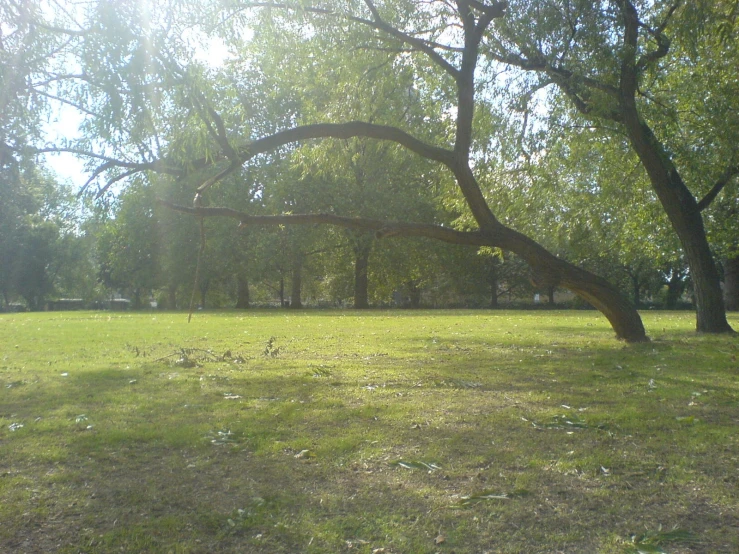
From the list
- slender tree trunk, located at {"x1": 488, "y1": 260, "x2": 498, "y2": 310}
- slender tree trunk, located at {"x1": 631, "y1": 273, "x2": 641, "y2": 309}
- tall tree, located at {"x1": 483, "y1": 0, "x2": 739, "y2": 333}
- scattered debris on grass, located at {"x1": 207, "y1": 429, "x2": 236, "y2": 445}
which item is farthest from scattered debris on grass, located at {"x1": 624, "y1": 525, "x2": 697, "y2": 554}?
slender tree trunk, located at {"x1": 631, "y1": 273, "x2": 641, "y2": 309}

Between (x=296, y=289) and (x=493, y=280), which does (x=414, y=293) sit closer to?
(x=493, y=280)

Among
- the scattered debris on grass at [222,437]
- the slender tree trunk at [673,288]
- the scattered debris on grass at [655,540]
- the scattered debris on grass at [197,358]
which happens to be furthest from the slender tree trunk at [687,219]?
the slender tree trunk at [673,288]

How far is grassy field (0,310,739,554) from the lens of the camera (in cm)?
383

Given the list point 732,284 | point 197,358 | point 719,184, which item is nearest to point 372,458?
point 197,358

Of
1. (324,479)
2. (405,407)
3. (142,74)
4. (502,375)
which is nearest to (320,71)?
(142,74)

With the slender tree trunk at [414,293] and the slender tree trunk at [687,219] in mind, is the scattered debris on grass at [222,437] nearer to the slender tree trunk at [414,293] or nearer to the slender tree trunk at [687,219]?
the slender tree trunk at [687,219]

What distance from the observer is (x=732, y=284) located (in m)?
32.0

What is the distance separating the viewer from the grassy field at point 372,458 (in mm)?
3830

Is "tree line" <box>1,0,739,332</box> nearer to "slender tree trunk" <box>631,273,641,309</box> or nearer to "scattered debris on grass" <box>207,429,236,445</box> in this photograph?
"scattered debris on grass" <box>207,429,236,445</box>

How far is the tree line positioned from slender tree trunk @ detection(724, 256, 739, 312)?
592 inches

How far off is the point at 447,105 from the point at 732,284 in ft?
74.9

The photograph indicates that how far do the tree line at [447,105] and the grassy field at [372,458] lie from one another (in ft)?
10.5

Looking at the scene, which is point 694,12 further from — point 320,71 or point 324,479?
point 324,479

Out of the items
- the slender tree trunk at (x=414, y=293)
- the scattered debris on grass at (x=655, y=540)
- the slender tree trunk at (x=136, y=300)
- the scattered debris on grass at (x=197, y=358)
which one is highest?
the slender tree trunk at (x=414, y=293)
